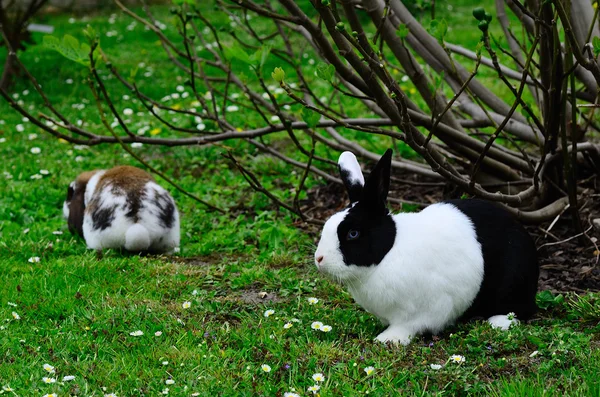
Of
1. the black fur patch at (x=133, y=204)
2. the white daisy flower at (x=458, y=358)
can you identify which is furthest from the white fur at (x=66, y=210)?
the white daisy flower at (x=458, y=358)

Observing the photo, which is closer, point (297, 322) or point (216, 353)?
point (216, 353)

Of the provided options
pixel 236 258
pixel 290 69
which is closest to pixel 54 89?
pixel 290 69

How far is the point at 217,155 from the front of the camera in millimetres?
6945

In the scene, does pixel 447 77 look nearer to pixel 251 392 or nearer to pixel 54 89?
pixel 251 392

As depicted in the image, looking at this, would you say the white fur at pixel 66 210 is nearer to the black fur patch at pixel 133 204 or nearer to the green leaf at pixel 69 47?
the black fur patch at pixel 133 204

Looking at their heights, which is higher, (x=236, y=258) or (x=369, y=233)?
(x=369, y=233)

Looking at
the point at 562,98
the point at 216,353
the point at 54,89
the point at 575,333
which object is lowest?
the point at 54,89

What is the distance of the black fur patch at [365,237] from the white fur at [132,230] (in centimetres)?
174

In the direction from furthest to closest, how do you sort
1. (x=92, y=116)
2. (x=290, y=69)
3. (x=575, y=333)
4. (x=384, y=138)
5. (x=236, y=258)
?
(x=290, y=69) → (x=92, y=116) → (x=384, y=138) → (x=236, y=258) → (x=575, y=333)

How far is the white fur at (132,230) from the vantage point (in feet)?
15.8

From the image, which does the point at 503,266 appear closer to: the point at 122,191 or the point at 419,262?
the point at 419,262

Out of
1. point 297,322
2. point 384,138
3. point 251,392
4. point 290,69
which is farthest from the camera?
point 290,69

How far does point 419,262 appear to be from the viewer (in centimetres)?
345

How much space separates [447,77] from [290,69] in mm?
4400
